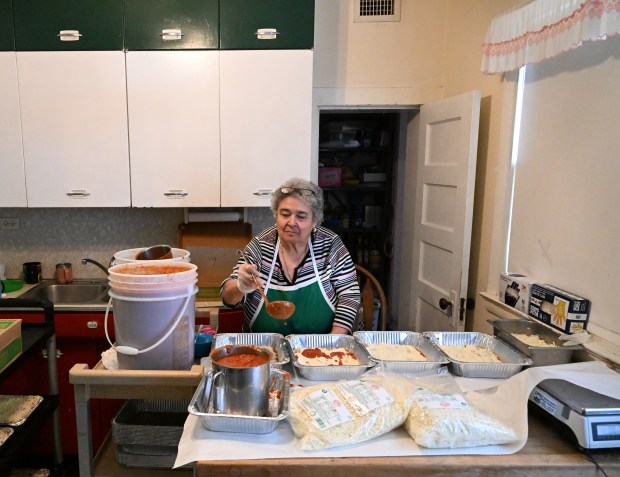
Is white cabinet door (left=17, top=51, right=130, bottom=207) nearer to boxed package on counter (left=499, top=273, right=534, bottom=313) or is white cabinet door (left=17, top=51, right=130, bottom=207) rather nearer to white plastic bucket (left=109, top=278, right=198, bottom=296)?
white plastic bucket (left=109, top=278, right=198, bottom=296)

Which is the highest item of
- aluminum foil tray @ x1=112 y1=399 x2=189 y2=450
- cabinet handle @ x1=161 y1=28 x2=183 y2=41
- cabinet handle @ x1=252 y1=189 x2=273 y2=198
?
cabinet handle @ x1=161 y1=28 x2=183 y2=41

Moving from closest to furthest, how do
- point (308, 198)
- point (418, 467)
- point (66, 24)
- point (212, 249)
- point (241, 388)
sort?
point (418, 467), point (241, 388), point (308, 198), point (66, 24), point (212, 249)

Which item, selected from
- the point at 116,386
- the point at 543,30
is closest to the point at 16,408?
the point at 116,386

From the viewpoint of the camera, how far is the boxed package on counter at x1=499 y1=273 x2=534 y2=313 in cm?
172

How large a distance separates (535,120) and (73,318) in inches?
94.5

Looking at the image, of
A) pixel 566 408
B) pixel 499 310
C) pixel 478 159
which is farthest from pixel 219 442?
pixel 478 159

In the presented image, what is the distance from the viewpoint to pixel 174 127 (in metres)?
2.33

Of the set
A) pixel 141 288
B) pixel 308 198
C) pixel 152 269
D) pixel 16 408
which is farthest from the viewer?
pixel 308 198

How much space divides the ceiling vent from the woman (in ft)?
4.58

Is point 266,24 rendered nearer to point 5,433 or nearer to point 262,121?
point 262,121

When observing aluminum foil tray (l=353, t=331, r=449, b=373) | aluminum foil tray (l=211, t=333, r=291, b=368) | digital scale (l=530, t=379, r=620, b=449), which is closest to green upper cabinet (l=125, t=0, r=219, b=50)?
aluminum foil tray (l=211, t=333, r=291, b=368)

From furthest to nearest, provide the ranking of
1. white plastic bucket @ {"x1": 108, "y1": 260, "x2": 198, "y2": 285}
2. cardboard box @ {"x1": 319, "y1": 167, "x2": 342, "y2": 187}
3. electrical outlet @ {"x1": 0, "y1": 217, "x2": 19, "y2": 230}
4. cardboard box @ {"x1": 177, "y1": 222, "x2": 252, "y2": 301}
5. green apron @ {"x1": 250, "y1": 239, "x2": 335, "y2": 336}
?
cardboard box @ {"x1": 319, "y1": 167, "x2": 342, "y2": 187}, electrical outlet @ {"x1": 0, "y1": 217, "x2": 19, "y2": 230}, cardboard box @ {"x1": 177, "y1": 222, "x2": 252, "y2": 301}, green apron @ {"x1": 250, "y1": 239, "x2": 335, "y2": 336}, white plastic bucket @ {"x1": 108, "y1": 260, "x2": 198, "y2": 285}

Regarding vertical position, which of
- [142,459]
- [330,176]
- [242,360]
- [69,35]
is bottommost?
[142,459]

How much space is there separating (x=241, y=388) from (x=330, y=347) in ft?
1.62
